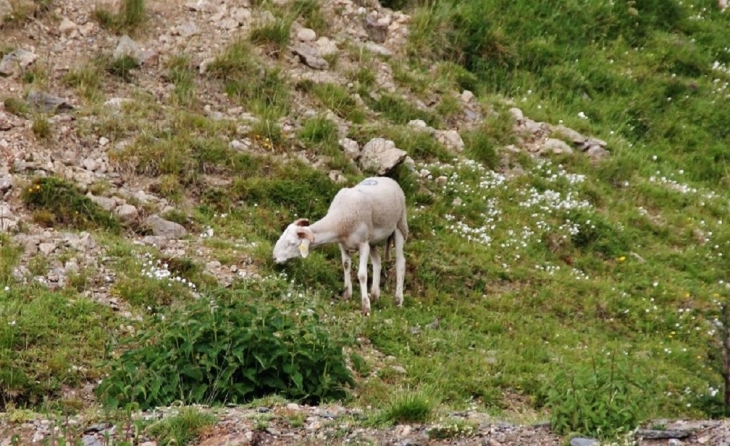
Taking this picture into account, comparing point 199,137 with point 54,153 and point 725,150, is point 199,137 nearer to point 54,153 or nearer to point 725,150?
point 54,153

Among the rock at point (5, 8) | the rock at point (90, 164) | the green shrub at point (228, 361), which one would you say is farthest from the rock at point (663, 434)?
the rock at point (5, 8)

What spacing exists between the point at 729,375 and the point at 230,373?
4.48 metres

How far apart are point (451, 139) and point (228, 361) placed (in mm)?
8621

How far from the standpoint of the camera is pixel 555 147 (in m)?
17.7

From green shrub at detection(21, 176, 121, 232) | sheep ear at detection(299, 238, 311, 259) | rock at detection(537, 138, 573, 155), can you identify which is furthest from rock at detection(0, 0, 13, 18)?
rock at detection(537, 138, 573, 155)

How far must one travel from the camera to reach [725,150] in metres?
19.2

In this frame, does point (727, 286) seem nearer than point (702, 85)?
Yes

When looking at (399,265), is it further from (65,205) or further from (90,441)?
(90,441)

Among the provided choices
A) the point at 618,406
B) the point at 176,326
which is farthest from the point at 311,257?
the point at 618,406

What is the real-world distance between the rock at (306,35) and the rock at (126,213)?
552 centimetres

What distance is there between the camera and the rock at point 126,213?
13.6 metres

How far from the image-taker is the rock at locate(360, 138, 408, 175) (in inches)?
620

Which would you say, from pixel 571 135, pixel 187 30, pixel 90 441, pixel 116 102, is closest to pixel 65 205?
pixel 116 102

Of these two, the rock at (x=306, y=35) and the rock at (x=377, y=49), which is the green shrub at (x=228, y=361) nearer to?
the rock at (x=306, y=35)
